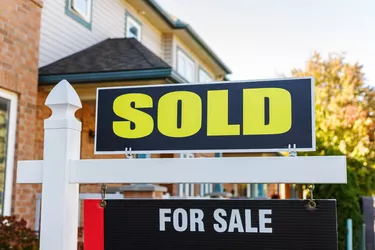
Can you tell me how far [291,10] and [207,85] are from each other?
25.3m

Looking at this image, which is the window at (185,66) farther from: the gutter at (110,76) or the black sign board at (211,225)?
the black sign board at (211,225)

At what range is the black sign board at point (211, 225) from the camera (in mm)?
2611

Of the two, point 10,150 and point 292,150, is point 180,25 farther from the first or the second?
point 292,150

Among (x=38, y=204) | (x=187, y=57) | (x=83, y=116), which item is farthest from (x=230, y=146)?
(x=187, y=57)

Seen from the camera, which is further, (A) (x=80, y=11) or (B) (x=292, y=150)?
(A) (x=80, y=11)

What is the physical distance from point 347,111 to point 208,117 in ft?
70.3

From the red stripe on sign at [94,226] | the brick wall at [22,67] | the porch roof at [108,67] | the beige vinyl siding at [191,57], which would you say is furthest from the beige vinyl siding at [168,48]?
the red stripe on sign at [94,226]

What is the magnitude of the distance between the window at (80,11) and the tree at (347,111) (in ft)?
28.7

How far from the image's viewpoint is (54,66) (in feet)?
32.1

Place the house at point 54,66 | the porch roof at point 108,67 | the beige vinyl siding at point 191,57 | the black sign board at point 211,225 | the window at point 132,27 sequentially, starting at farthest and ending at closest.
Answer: the beige vinyl siding at point 191,57 → the window at point 132,27 → the porch roof at point 108,67 → the house at point 54,66 → the black sign board at point 211,225

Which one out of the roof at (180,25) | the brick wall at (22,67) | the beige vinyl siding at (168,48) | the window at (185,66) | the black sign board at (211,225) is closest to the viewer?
the black sign board at (211,225)

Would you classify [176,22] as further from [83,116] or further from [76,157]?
[76,157]

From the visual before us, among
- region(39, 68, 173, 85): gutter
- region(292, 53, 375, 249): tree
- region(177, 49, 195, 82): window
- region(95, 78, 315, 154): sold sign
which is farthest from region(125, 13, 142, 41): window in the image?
region(95, 78, 315, 154): sold sign

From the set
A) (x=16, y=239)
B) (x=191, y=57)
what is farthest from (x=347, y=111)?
(x=16, y=239)
